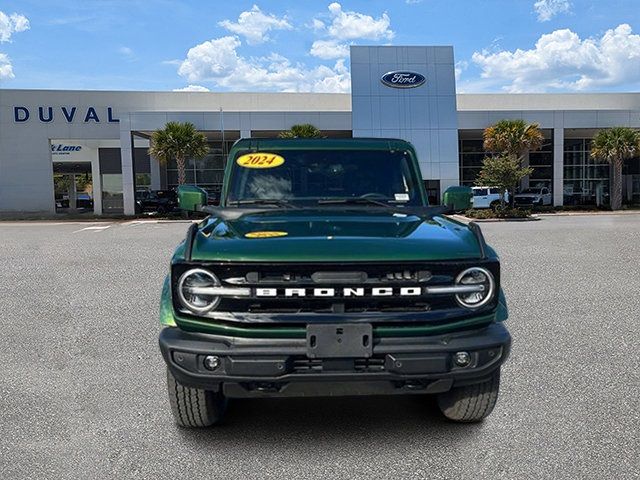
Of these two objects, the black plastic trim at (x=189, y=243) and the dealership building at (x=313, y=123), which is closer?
the black plastic trim at (x=189, y=243)

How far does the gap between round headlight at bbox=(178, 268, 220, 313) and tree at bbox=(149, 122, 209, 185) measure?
29.3 meters

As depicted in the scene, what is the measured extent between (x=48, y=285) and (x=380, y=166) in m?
7.10

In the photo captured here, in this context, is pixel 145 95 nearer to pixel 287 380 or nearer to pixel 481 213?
pixel 481 213

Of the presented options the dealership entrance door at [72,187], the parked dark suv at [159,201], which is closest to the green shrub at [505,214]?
the parked dark suv at [159,201]

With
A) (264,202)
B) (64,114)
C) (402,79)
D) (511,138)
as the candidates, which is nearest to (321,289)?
(264,202)

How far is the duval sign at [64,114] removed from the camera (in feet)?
119

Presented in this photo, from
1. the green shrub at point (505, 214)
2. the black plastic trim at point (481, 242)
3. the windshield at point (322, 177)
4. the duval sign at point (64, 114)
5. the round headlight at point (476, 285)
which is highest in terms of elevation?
the duval sign at point (64, 114)

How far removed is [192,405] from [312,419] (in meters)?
0.86

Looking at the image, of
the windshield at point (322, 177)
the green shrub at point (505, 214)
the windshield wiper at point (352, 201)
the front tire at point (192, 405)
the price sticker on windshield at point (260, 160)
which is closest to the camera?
the front tire at point (192, 405)

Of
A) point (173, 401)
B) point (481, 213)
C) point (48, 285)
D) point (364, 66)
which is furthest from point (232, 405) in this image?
point (364, 66)

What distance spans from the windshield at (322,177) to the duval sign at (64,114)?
35969mm

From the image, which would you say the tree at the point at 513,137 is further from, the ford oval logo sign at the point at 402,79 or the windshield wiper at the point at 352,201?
the windshield wiper at the point at 352,201

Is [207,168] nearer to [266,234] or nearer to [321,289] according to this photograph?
[266,234]

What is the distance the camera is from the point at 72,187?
159 ft
